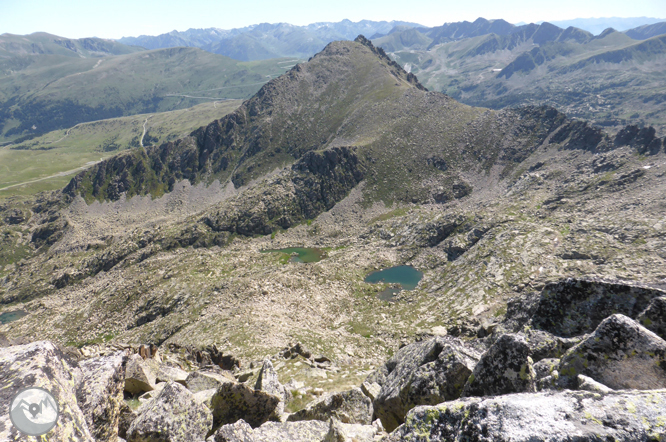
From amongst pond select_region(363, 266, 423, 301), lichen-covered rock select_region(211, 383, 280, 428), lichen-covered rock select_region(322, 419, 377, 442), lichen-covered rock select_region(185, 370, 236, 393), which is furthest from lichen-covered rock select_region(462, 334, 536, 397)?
pond select_region(363, 266, 423, 301)

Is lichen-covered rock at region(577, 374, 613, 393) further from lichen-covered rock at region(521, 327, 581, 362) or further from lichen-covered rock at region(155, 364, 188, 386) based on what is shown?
lichen-covered rock at region(155, 364, 188, 386)

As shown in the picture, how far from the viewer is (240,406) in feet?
53.5

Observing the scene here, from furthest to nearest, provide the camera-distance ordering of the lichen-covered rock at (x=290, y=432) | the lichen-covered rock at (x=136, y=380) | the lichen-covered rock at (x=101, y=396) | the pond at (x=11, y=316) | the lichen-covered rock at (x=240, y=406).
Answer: the pond at (x=11, y=316) < the lichen-covered rock at (x=136, y=380) < the lichen-covered rock at (x=240, y=406) < the lichen-covered rock at (x=290, y=432) < the lichen-covered rock at (x=101, y=396)

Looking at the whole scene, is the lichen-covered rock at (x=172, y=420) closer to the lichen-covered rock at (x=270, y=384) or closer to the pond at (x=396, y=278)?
the lichen-covered rock at (x=270, y=384)

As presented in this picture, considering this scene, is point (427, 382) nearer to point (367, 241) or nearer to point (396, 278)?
point (396, 278)

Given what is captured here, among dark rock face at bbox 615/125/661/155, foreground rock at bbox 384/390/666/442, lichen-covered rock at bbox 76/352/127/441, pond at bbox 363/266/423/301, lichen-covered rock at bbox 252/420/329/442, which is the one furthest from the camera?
dark rock face at bbox 615/125/661/155

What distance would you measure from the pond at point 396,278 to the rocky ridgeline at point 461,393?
236 feet

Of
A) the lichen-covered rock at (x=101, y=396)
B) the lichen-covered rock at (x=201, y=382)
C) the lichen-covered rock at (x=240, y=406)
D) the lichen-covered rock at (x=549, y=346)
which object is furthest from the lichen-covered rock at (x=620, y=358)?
the lichen-covered rock at (x=201, y=382)

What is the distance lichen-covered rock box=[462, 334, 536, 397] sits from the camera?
1202 cm

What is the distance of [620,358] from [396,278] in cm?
9288

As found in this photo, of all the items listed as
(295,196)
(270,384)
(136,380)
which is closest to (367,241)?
(295,196)

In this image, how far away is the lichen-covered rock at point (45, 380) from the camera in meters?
8.63

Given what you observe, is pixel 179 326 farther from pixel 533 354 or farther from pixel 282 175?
pixel 282 175

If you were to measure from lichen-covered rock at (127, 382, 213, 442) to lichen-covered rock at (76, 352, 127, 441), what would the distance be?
1.18m
